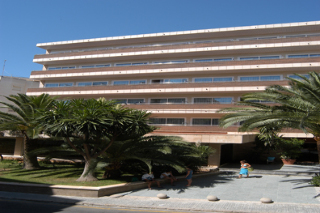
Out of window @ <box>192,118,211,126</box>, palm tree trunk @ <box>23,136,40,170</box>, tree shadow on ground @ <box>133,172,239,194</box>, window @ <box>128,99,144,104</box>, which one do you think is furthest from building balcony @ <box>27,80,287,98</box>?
palm tree trunk @ <box>23,136,40,170</box>

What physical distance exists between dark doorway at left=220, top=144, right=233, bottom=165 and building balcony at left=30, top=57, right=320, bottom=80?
8.11 metres

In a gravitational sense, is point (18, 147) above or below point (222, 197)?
below

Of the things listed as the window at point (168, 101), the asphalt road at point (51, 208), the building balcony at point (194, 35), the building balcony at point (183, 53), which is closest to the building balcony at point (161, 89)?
the window at point (168, 101)

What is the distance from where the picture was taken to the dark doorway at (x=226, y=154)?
2750cm

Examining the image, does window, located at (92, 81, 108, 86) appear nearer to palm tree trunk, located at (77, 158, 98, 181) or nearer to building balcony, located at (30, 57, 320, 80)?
building balcony, located at (30, 57, 320, 80)

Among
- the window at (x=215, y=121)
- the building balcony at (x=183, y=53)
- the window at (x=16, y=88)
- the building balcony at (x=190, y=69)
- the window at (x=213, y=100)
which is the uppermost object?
the building balcony at (x=183, y=53)

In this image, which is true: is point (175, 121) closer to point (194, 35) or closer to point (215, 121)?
point (215, 121)

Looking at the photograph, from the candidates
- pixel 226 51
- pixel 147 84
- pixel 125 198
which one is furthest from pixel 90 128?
pixel 226 51

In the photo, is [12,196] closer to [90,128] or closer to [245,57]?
[90,128]

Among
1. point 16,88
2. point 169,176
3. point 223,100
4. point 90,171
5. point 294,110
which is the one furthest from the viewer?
point 16,88

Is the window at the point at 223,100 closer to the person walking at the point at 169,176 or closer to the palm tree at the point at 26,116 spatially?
the person walking at the point at 169,176

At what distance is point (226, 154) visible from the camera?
93.8ft

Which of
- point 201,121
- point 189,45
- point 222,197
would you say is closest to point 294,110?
point 222,197

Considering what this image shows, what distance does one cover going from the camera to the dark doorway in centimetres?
2750
